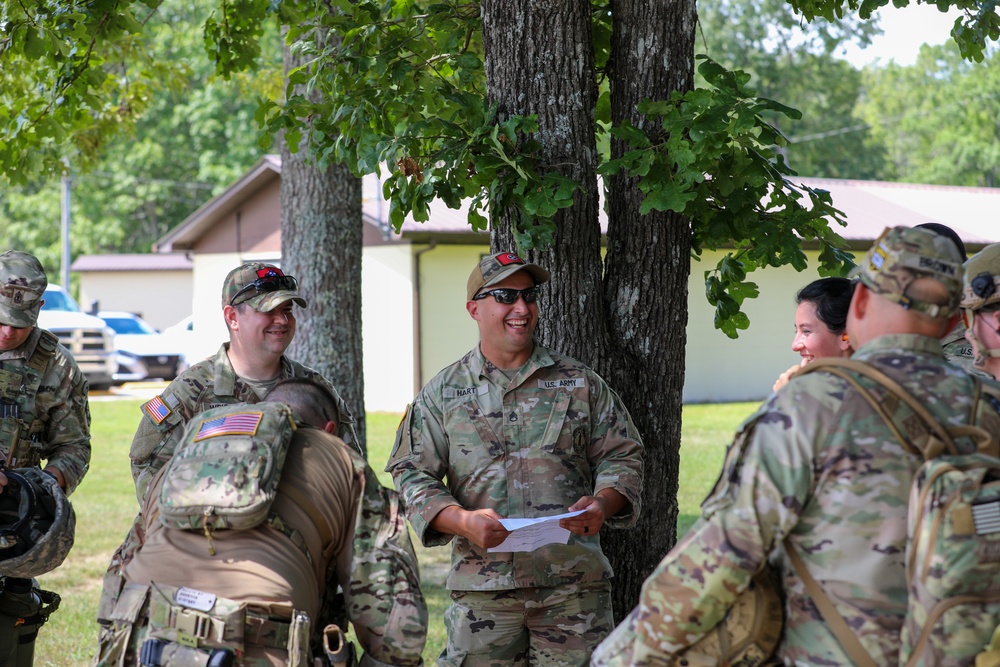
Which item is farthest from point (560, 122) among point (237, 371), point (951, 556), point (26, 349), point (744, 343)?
point (744, 343)

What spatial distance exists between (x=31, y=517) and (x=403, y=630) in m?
1.91

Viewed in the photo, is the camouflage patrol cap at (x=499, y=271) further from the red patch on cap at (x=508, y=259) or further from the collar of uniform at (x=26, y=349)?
the collar of uniform at (x=26, y=349)

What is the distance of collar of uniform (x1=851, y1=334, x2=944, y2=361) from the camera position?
8.02ft

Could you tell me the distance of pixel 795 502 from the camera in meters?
2.36

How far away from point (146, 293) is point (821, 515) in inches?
1592

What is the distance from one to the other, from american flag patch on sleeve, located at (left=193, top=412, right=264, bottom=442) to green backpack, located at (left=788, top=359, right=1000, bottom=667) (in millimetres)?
1631

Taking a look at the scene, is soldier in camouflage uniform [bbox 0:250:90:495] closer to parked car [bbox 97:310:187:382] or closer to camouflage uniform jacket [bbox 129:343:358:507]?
camouflage uniform jacket [bbox 129:343:358:507]

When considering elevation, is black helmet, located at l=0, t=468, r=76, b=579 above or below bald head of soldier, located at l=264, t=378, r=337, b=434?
below

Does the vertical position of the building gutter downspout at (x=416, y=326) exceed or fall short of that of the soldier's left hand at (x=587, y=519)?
it falls short

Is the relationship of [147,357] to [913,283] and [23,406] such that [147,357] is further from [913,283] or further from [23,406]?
[913,283]

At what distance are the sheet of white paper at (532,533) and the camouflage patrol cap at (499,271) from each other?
0.90 metres

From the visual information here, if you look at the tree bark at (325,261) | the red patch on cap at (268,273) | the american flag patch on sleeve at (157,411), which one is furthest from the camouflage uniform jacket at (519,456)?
the tree bark at (325,261)

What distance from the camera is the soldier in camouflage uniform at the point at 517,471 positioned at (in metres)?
3.89

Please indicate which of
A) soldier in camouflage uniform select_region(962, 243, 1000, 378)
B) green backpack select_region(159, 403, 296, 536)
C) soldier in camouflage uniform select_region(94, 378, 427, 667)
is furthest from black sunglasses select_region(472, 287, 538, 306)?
soldier in camouflage uniform select_region(962, 243, 1000, 378)
